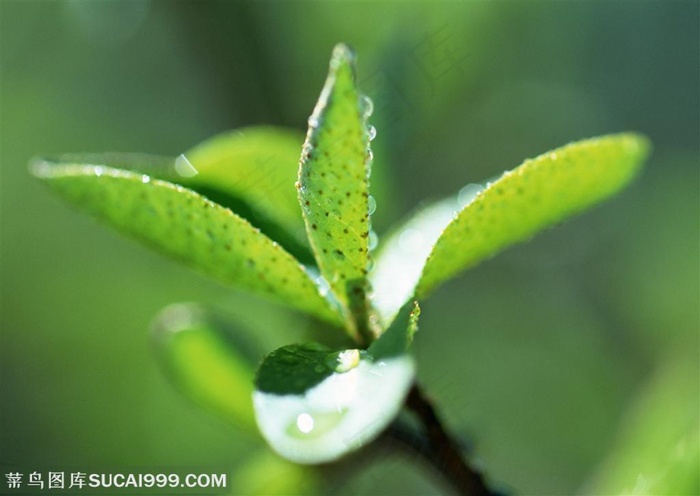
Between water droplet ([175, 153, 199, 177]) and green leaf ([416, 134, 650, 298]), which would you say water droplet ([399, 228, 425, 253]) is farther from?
water droplet ([175, 153, 199, 177])

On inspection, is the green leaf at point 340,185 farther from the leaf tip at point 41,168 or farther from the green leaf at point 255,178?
the leaf tip at point 41,168

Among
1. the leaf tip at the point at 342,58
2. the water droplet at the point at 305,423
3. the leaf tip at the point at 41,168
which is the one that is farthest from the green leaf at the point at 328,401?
the leaf tip at the point at 41,168

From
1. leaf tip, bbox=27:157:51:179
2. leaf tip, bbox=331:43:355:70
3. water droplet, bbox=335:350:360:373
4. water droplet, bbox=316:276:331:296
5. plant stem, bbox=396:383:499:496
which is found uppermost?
leaf tip, bbox=331:43:355:70

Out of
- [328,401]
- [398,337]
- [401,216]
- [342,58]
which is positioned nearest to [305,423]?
[328,401]

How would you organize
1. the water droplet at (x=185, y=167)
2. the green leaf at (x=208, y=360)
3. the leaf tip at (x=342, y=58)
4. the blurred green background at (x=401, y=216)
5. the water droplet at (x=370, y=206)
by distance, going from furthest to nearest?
the blurred green background at (x=401, y=216) < the green leaf at (x=208, y=360) < the water droplet at (x=185, y=167) < the water droplet at (x=370, y=206) < the leaf tip at (x=342, y=58)

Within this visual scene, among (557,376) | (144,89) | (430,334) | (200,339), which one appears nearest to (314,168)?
(200,339)

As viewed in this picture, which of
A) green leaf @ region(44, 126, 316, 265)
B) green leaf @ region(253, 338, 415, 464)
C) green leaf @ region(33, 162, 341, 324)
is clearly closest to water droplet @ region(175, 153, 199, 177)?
green leaf @ region(44, 126, 316, 265)

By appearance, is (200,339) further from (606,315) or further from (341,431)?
(606,315)
